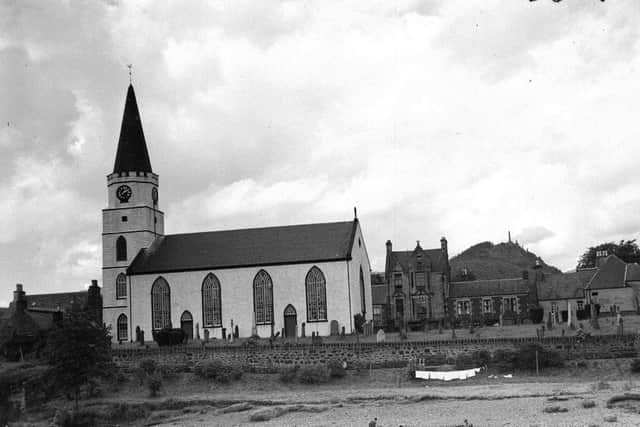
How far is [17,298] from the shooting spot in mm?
68875

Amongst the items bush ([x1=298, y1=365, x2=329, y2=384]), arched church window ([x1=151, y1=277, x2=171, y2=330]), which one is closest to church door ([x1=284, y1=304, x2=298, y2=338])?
arched church window ([x1=151, y1=277, x2=171, y2=330])

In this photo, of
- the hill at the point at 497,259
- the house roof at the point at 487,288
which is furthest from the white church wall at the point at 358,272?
the hill at the point at 497,259

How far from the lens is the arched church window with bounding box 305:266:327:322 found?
62062 millimetres

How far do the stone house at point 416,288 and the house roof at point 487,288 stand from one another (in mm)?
1497

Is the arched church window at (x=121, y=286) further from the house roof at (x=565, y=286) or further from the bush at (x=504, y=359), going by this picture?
the house roof at (x=565, y=286)

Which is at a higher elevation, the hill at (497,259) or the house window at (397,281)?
the hill at (497,259)

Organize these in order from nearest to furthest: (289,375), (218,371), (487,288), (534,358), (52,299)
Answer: (534,358) < (289,375) < (218,371) < (487,288) < (52,299)

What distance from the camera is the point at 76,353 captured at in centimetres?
4269

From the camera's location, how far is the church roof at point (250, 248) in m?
63.3

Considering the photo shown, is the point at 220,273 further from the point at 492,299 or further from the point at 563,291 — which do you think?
the point at 563,291

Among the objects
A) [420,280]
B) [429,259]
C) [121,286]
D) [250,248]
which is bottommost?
[420,280]

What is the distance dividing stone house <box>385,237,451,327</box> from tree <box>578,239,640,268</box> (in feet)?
97.3

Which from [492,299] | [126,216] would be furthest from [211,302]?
[492,299]

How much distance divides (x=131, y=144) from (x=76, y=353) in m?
30.0
